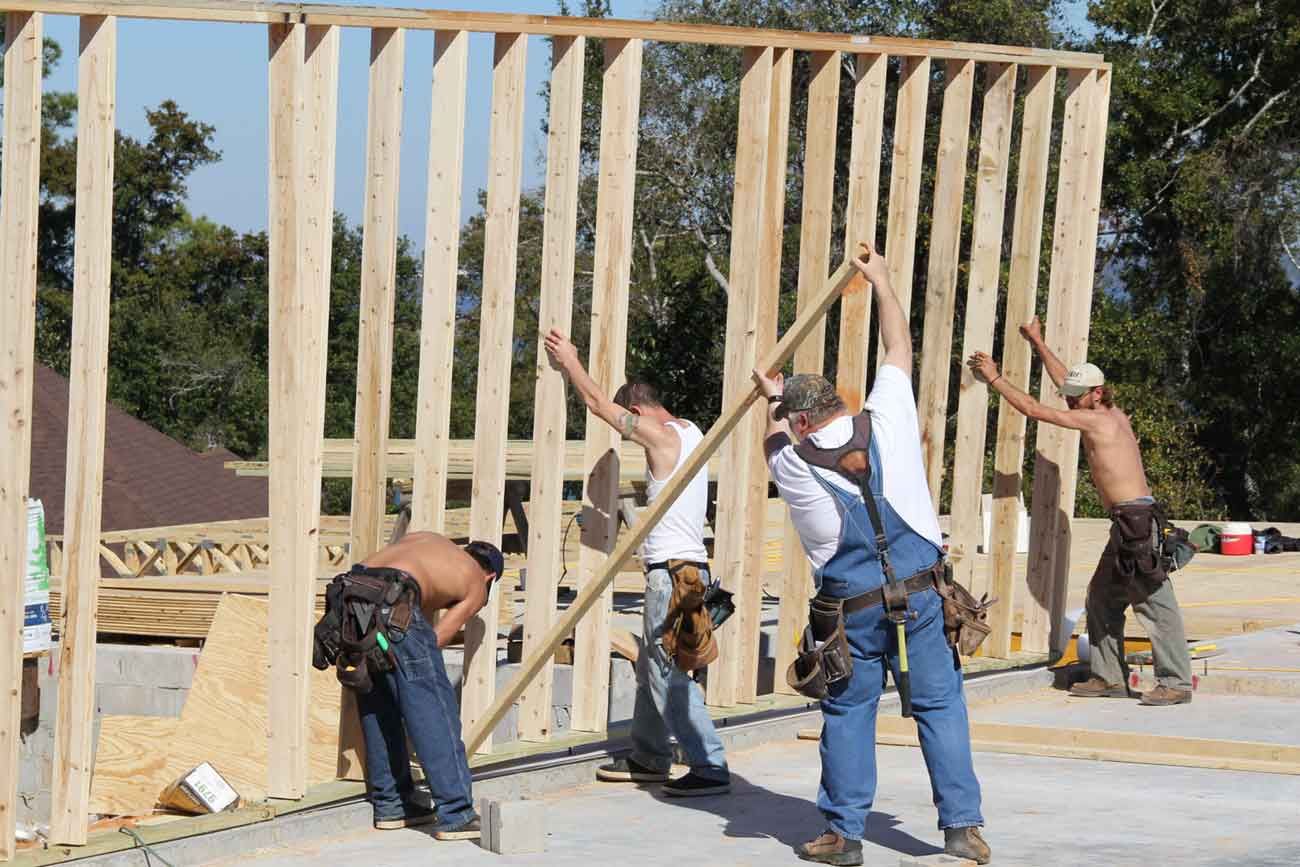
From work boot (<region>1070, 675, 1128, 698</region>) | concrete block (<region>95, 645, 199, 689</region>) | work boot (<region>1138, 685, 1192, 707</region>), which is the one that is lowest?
concrete block (<region>95, 645, 199, 689</region>)

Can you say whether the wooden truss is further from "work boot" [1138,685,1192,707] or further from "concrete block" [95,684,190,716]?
"concrete block" [95,684,190,716]

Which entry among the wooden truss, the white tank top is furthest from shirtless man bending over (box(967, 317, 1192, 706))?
the white tank top

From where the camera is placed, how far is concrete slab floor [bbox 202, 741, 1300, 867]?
20.7 feet

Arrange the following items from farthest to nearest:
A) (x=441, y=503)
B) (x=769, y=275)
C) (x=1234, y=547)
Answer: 1. (x=1234, y=547)
2. (x=769, y=275)
3. (x=441, y=503)

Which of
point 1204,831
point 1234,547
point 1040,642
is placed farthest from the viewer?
point 1234,547

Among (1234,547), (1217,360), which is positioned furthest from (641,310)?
(1234,547)

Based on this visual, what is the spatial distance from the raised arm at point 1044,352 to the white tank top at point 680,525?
106 inches

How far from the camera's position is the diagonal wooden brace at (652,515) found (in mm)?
6988

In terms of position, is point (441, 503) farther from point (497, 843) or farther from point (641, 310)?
point (641, 310)

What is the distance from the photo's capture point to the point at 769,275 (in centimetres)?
841

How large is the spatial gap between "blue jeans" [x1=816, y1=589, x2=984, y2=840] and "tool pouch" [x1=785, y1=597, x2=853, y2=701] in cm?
5

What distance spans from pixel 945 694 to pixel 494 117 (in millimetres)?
3031

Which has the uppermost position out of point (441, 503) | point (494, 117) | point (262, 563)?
point (494, 117)

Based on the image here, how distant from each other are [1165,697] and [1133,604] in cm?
51
